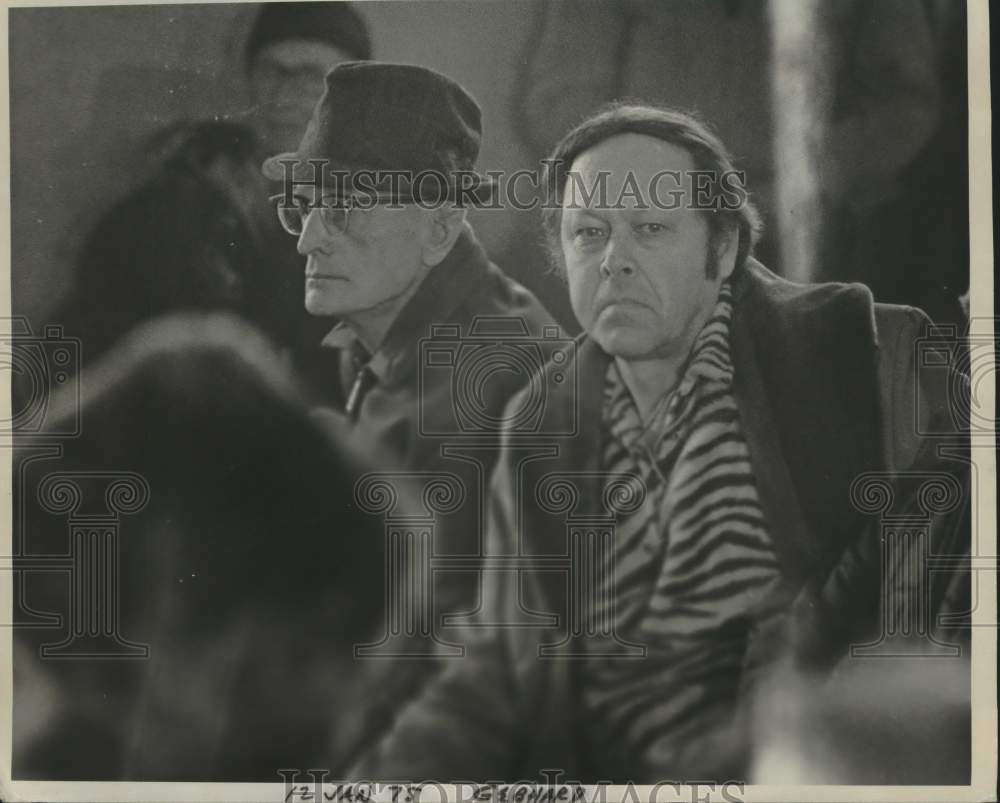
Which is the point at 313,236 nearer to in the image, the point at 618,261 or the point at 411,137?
the point at 411,137

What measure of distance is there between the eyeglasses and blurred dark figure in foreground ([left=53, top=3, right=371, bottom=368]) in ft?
0.07

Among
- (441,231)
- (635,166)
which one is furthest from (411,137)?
(635,166)

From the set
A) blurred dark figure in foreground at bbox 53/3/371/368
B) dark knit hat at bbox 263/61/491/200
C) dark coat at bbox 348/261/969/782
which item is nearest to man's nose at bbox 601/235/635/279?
dark coat at bbox 348/261/969/782

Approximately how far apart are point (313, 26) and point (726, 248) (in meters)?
0.86

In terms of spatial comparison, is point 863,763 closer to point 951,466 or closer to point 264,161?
point 951,466

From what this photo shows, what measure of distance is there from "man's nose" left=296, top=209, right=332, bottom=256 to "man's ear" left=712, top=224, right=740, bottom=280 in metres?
0.71

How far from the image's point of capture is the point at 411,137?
6.05 ft

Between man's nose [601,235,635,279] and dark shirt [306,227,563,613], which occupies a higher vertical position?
man's nose [601,235,635,279]

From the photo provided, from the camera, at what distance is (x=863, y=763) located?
5.94 ft

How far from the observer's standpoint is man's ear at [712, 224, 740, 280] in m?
1.83

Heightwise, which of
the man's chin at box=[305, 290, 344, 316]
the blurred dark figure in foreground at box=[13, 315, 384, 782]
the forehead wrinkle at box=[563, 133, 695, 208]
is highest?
the forehead wrinkle at box=[563, 133, 695, 208]

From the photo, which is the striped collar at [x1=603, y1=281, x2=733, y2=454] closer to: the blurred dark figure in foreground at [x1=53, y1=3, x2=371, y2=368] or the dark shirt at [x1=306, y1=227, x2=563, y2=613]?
the dark shirt at [x1=306, y1=227, x2=563, y2=613]

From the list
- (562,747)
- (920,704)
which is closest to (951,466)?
(920,704)

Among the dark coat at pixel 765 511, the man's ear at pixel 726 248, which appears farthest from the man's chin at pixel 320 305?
the man's ear at pixel 726 248
